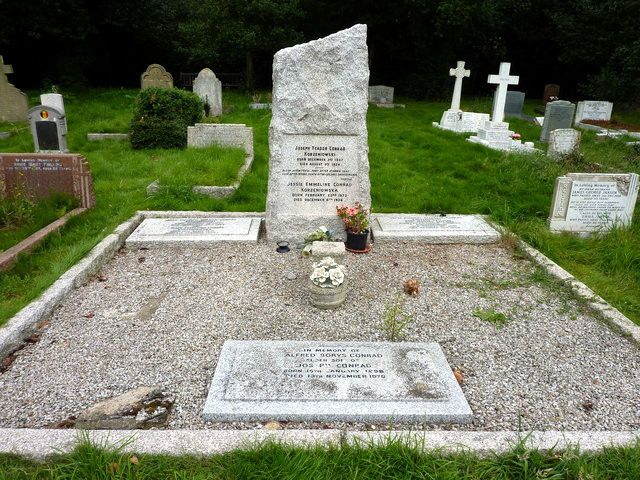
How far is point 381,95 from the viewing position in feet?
68.6

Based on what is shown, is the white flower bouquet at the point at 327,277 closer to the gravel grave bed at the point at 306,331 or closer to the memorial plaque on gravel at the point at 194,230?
the gravel grave bed at the point at 306,331

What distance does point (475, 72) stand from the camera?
27.0m

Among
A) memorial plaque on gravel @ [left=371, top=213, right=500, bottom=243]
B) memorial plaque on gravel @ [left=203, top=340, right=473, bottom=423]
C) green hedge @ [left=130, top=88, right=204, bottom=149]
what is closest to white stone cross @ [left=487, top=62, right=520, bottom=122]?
memorial plaque on gravel @ [left=371, top=213, right=500, bottom=243]

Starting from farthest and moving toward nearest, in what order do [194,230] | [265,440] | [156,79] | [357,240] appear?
[156,79]
[194,230]
[357,240]
[265,440]

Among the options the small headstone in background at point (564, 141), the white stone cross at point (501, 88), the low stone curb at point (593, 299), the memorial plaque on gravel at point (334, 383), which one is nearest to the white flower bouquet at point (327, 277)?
the memorial plaque on gravel at point (334, 383)

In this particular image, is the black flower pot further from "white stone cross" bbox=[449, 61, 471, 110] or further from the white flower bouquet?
"white stone cross" bbox=[449, 61, 471, 110]

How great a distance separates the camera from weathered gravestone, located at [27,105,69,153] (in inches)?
369

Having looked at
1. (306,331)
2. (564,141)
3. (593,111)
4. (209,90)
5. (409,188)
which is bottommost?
(306,331)

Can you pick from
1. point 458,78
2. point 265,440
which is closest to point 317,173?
point 265,440

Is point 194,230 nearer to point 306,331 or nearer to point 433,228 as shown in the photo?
point 306,331

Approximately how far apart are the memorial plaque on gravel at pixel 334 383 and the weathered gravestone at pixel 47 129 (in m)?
7.87

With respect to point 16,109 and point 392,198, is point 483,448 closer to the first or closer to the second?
point 392,198

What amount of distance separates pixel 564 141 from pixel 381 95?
11.6 m

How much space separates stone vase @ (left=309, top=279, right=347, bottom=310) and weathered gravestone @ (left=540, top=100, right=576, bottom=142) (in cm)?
1148
